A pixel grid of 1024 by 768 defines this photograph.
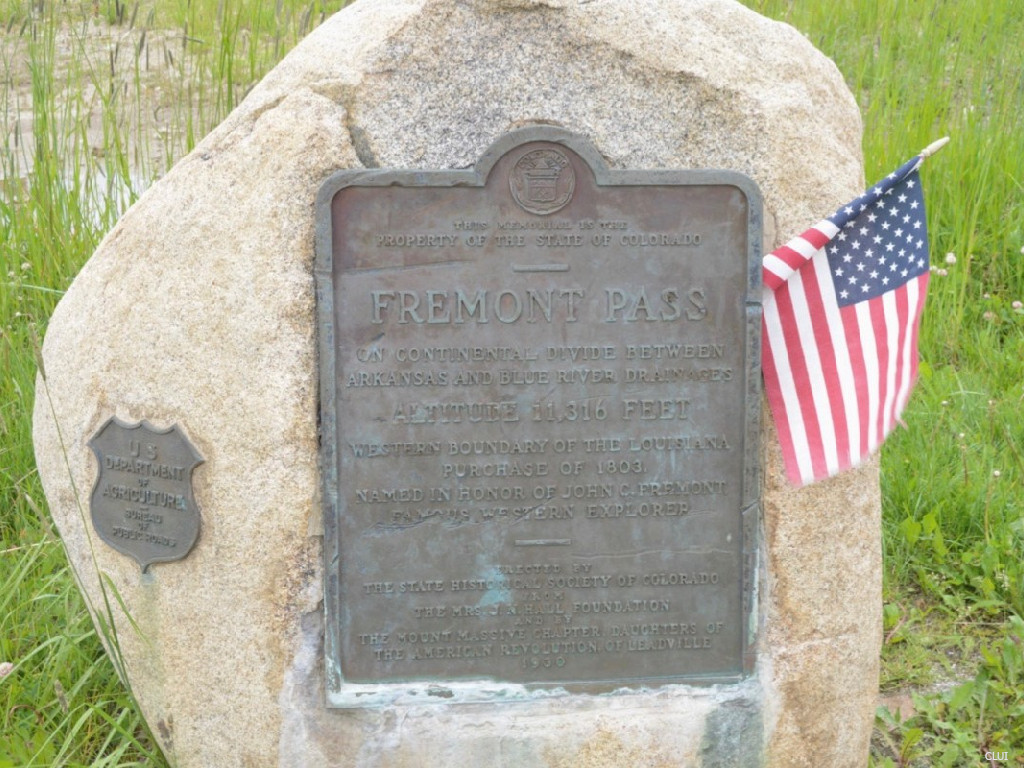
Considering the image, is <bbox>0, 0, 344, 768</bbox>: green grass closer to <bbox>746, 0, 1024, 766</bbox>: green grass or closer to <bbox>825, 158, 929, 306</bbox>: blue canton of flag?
<bbox>825, 158, 929, 306</bbox>: blue canton of flag

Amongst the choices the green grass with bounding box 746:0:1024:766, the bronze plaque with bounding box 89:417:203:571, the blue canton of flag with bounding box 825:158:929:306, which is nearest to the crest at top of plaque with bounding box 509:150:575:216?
the blue canton of flag with bounding box 825:158:929:306

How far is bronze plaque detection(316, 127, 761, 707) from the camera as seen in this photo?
2441 millimetres

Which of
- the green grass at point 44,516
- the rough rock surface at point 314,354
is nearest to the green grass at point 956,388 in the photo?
the rough rock surface at point 314,354

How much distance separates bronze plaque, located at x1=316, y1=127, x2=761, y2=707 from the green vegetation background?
0.65 meters

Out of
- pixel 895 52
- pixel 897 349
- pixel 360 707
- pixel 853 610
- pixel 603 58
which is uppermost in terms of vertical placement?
pixel 895 52

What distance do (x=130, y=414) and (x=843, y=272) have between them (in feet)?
5.96

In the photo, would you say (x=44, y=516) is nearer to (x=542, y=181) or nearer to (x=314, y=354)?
(x=314, y=354)

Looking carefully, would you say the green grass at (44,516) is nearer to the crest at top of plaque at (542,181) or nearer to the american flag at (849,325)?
the crest at top of plaque at (542,181)

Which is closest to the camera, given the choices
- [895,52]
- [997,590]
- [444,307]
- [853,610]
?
[444,307]

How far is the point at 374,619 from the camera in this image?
254 cm

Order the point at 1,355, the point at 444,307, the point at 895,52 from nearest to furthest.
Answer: the point at 444,307
the point at 1,355
the point at 895,52

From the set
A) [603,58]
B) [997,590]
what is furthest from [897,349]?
[997,590]

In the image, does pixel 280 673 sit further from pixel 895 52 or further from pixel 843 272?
pixel 895 52

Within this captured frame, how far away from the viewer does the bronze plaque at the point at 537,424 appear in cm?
244
